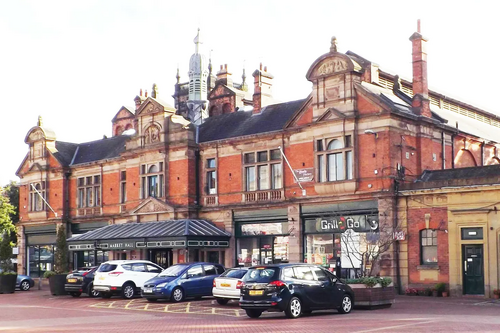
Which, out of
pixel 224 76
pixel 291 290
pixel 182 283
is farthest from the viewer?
pixel 224 76

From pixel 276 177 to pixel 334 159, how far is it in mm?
4323

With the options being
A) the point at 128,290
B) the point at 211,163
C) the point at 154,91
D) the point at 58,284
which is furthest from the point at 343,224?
the point at 154,91

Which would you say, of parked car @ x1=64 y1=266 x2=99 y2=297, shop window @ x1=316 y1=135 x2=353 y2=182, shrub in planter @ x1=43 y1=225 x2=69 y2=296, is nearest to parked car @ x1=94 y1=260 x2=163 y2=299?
parked car @ x1=64 y1=266 x2=99 y2=297

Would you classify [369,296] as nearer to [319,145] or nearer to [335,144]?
[335,144]

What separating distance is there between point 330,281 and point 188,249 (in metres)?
18.4

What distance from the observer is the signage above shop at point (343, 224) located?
34.5m

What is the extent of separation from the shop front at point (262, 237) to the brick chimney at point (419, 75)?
8.96 m

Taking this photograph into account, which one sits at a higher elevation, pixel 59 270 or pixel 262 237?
pixel 262 237

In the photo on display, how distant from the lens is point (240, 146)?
41.2 m

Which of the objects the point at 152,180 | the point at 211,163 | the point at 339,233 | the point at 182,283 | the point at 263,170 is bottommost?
the point at 182,283

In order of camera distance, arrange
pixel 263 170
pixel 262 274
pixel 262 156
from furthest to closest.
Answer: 1. pixel 262 156
2. pixel 263 170
3. pixel 262 274

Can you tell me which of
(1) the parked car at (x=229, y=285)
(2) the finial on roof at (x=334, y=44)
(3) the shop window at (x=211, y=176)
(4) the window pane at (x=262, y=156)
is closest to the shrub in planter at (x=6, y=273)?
→ (3) the shop window at (x=211, y=176)

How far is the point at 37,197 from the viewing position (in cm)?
5469

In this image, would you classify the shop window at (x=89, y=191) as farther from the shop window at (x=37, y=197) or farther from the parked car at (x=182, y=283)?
the parked car at (x=182, y=283)
